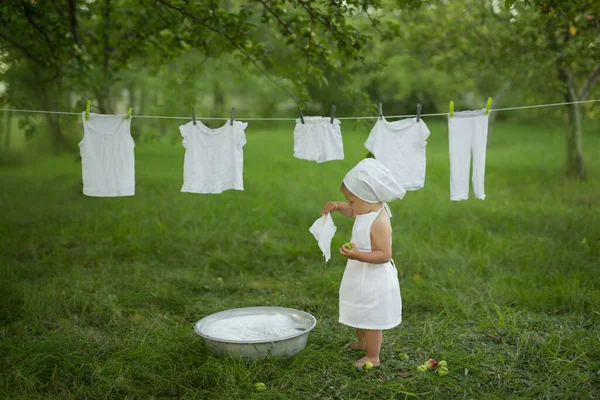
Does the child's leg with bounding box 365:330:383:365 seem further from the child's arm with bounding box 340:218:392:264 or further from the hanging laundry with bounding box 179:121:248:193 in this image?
the hanging laundry with bounding box 179:121:248:193

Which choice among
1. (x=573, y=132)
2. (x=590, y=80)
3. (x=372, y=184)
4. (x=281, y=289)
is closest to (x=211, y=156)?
(x=281, y=289)

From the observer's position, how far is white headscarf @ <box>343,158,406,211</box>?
3602 mm

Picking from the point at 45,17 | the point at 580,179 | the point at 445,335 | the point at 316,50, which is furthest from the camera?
the point at 580,179

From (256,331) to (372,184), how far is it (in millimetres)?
1442

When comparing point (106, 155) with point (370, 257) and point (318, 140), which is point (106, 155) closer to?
point (318, 140)

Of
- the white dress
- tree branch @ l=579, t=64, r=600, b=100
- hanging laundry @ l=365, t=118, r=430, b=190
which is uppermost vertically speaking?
tree branch @ l=579, t=64, r=600, b=100

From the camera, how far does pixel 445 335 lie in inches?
173

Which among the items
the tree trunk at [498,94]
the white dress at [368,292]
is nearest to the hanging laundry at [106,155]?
the white dress at [368,292]

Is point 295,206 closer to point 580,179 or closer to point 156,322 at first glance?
point 156,322

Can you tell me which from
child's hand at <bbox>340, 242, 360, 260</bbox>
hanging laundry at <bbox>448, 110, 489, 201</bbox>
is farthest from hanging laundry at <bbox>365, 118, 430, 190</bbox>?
child's hand at <bbox>340, 242, 360, 260</bbox>

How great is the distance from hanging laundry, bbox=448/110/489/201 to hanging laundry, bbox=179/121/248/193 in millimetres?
1788

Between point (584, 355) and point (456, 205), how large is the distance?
502 centimetres

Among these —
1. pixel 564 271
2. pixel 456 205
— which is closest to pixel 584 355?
pixel 564 271

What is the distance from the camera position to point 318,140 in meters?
4.93
